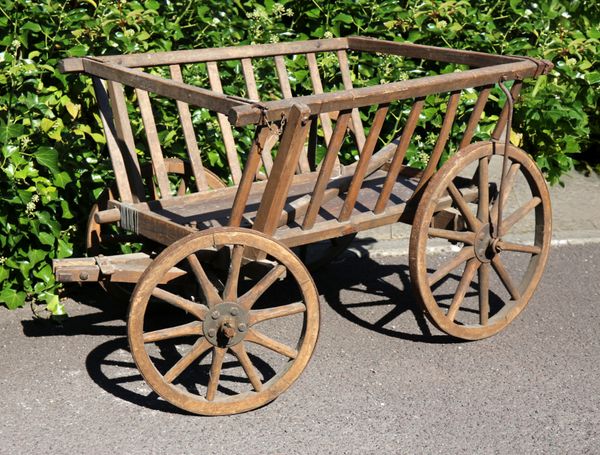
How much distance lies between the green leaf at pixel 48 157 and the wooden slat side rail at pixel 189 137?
23.9 inches

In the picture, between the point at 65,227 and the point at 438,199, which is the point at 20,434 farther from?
the point at 438,199

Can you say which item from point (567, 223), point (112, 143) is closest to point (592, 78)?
point (567, 223)

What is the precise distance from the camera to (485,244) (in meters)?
4.58

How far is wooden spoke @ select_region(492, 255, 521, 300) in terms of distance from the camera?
462 cm

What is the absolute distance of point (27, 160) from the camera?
4.79m

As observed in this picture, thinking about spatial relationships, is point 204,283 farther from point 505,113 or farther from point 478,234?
point 505,113

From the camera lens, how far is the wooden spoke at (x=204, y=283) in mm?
3842

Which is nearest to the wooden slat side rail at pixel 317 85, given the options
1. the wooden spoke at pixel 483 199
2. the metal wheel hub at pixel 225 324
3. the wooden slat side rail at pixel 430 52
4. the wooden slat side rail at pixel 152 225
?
the wooden slat side rail at pixel 430 52

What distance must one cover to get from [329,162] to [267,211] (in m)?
0.34

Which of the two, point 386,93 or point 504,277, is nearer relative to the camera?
point 386,93

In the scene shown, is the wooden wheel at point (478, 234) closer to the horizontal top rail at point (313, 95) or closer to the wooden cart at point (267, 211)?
the wooden cart at point (267, 211)

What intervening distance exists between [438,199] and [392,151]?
0.72 m

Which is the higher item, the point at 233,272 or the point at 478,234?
the point at 233,272

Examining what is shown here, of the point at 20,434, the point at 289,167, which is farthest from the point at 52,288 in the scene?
the point at 289,167
